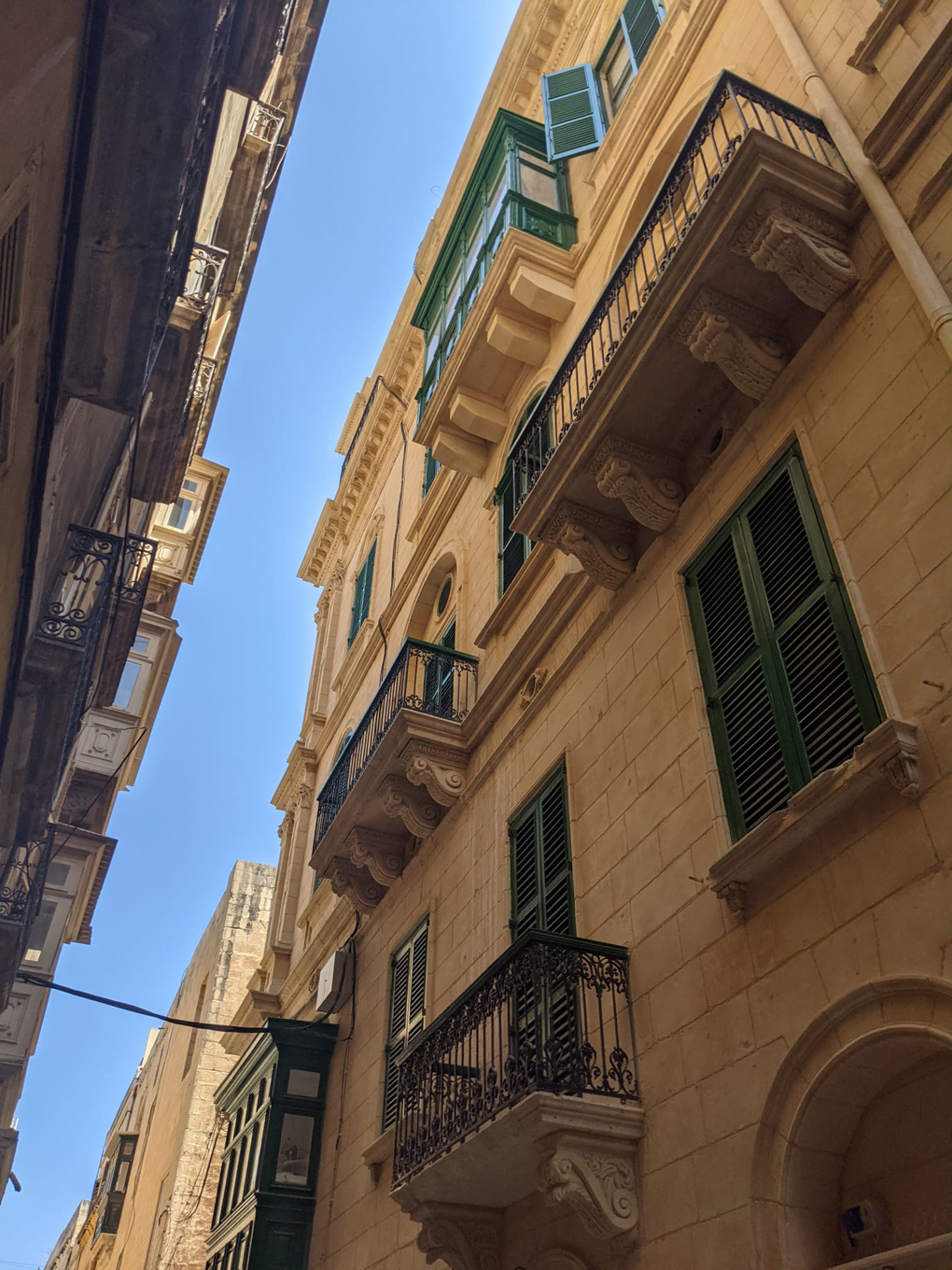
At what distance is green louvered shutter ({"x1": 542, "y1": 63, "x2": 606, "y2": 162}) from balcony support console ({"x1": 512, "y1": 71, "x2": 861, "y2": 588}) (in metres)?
3.79

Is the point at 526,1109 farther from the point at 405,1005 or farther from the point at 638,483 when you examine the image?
the point at 405,1005

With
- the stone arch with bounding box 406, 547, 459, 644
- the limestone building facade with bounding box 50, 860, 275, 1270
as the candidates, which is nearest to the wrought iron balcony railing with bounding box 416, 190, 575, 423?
the stone arch with bounding box 406, 547, 459, 644

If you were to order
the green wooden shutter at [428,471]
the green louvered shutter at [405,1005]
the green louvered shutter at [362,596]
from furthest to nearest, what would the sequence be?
1. the green louvered shutter at [362,596]
2. the green wooden shutter at [428,471]
3. the green louvered shutter at [405,1005]

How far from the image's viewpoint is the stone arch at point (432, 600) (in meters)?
14.4

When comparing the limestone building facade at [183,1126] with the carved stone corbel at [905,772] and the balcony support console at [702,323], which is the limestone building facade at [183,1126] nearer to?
the balcony support console at [702,323]

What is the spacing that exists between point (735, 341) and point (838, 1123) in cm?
488

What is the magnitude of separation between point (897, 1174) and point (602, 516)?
522 cm

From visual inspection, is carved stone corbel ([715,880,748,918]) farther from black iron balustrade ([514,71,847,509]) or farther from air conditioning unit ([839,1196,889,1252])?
black iron balustrade ([514,71,847,509])

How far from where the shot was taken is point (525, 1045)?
601 centimetres

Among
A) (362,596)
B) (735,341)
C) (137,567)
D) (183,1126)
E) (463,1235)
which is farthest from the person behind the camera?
(183,1126)

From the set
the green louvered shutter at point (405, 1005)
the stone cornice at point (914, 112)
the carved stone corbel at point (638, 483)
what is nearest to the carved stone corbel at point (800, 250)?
the stone cornice at point (914, 112)

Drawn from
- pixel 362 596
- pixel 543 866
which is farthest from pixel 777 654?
pixel 362 596

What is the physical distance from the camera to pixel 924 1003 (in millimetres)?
4281

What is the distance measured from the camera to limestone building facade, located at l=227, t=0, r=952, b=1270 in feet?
15.5
